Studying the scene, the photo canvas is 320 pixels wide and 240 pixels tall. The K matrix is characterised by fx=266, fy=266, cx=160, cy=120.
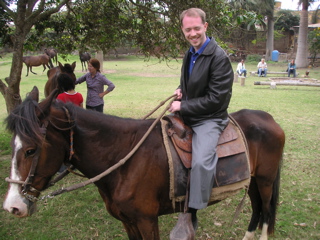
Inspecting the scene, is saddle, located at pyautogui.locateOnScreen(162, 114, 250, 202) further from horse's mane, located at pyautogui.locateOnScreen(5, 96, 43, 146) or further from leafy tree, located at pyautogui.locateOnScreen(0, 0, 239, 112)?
leafy tree, located at pyautogui.locateOnScreen(0, 0, 239, 112)

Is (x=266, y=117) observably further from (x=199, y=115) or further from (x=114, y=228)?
(x=114, y=228)

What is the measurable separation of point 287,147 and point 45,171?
6201 millimetres

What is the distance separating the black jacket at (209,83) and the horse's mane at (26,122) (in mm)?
1278

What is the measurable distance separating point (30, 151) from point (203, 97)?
1.54 m

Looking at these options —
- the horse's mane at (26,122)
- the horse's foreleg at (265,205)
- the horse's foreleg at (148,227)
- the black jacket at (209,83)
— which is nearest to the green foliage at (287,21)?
the horse's foreleg at (265,205)

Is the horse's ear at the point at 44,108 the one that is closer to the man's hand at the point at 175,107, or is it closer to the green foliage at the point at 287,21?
the man's hand at the point at 175,107

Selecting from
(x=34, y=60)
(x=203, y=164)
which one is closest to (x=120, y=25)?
(x=203, y=164)

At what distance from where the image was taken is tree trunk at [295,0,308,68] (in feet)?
86.5

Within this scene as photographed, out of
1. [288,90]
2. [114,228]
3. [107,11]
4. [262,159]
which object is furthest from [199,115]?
[288,90]

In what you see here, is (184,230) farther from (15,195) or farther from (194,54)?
(194,54)

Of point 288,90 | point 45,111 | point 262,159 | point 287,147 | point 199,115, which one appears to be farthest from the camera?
point 288,90

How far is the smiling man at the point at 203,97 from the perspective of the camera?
243cm

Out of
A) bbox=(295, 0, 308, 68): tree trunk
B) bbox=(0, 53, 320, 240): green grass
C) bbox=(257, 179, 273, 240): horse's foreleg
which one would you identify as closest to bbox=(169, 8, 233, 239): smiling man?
bbox=(257, 179, 273, 240): horse's foreleg

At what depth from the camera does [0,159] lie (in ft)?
20.0
